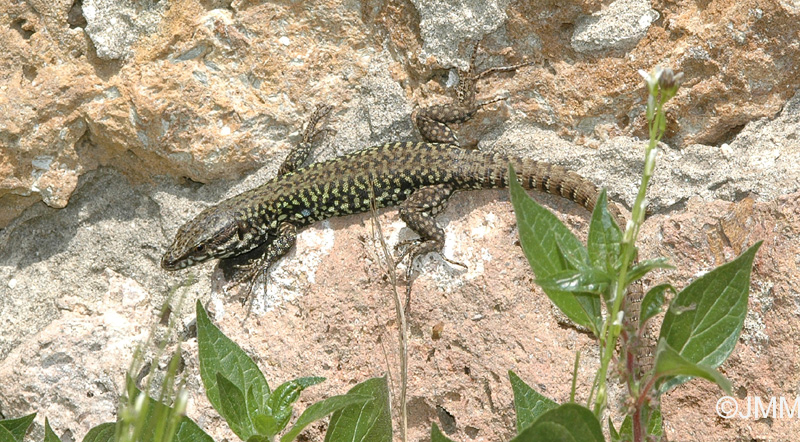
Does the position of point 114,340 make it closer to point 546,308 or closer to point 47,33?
point 47,33

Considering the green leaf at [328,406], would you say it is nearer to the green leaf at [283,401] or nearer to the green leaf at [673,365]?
the green leaf at [283,401]

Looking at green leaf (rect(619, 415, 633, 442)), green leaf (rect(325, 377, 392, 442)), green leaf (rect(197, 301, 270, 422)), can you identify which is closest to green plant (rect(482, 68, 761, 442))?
green leaf (rect(619, 415, 633, 442))

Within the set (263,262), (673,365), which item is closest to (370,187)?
(263,262)

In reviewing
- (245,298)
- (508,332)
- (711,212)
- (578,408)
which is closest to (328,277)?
(245,298)

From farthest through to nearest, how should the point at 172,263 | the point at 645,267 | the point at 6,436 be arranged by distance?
the point at 172,263 → the point at 6,436 → the point at 645,267

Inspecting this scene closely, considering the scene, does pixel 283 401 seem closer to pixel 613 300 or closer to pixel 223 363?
pixel 223 363

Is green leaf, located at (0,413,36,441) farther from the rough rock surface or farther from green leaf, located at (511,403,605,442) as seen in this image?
green leaf, located at (511,403,605,442)
